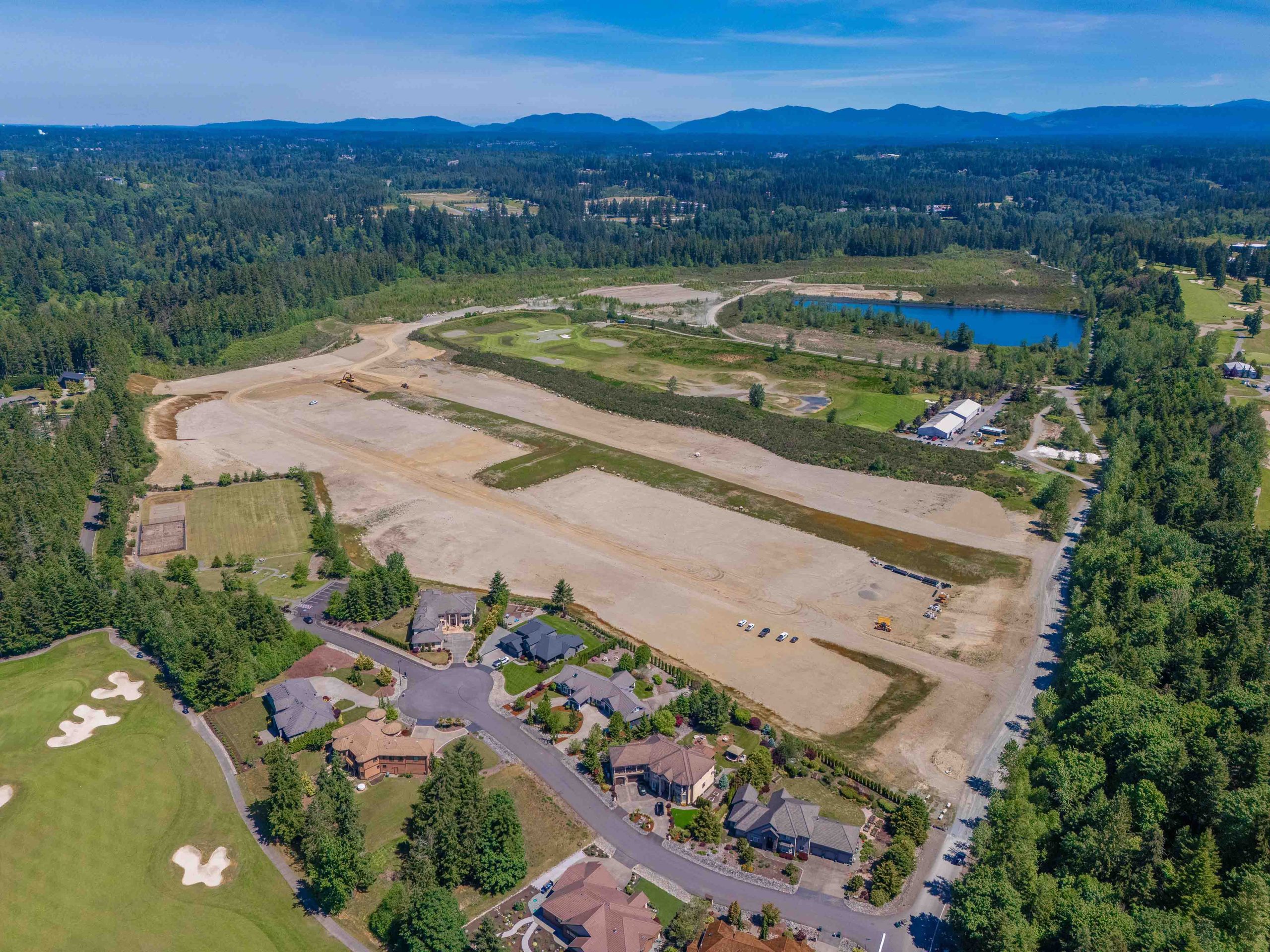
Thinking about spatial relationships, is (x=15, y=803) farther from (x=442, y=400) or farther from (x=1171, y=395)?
(x=1171, y=395)

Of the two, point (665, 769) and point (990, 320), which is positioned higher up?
point (990, 320)

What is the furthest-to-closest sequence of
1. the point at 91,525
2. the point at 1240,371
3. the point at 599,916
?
the point at 1240,371 → the point at 91,525 → the point at 599,916

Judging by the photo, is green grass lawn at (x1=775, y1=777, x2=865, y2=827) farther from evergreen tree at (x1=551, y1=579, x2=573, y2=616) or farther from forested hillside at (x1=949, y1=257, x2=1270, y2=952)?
evergreen tree at (x1=551, y1=579, x2=573, y2=616)

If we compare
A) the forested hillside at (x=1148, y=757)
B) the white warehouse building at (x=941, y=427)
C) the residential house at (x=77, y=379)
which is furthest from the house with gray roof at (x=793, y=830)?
the residential house at (x=77, y=379)

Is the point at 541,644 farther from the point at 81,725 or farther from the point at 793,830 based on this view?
the point at 81,725

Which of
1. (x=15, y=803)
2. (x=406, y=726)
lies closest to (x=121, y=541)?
(x=15, y=803)

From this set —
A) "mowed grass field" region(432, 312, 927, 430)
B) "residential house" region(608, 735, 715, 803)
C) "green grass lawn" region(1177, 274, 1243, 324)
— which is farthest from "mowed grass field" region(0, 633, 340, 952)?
"green grass lawn" region(1177, 274, 1243, 324)

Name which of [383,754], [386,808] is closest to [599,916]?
[386,808]
